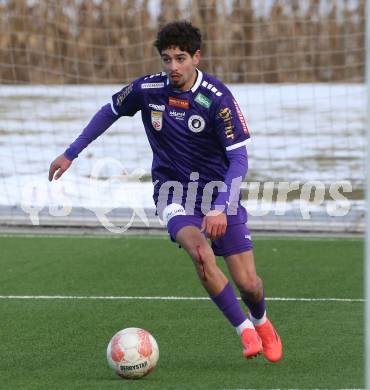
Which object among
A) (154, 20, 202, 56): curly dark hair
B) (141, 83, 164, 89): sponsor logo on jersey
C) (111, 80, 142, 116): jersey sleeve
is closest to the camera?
(154, 20, 202, 56): curly dark hair

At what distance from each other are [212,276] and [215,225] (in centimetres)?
49

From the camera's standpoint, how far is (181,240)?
670 cm

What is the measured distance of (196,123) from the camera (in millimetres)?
6855

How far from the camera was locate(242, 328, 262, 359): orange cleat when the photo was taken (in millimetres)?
6527

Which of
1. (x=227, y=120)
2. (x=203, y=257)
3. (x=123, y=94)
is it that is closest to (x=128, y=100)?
(x=123, y=94)

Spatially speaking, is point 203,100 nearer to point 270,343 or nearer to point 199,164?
point 199,164

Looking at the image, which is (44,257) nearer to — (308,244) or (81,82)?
(308,244)

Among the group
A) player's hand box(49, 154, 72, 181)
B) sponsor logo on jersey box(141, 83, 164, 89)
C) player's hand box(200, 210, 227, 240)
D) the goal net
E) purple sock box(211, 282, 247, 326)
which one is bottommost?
the goal net

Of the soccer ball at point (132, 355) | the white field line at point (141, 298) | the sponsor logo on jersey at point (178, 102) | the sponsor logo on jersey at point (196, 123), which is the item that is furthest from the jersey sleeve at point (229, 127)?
the white field line at point (141, 298)

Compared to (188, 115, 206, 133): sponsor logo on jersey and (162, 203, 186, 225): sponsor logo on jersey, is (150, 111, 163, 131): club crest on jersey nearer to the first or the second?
(188, 115, 206, 133): sponsor logo on jersey

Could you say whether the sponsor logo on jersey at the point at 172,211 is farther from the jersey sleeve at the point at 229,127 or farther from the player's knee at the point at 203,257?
the jersey sleeve at the point at 229,127

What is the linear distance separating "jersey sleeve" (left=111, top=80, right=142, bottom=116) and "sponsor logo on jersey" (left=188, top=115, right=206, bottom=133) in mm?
413

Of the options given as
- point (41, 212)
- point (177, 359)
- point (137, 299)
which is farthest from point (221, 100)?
point (41, 212)

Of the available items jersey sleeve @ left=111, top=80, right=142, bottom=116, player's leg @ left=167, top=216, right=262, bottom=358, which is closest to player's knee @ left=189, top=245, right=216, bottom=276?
player's leg @ left=167, top=216, right=262, bottom=358
